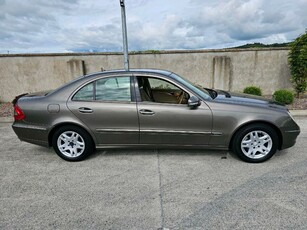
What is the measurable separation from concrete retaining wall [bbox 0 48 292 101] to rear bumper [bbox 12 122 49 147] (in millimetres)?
5241

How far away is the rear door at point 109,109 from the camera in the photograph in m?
3.33

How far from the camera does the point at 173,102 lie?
11.4 ft

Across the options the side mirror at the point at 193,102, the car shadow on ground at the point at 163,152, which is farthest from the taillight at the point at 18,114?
the side mirror at the point at 193,102

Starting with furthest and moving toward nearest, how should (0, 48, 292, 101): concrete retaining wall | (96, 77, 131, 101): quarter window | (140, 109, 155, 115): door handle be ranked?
1. (0, 48, 292, 101): concrete retaining wall
2. (96, 77, 131, 101): quarter window
3. (140, 109, 155, 115): door handle

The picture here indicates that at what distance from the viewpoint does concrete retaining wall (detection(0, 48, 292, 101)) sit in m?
8.38

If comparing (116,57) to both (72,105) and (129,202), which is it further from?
(129,202)

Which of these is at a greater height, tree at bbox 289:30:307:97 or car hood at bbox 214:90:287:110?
tree at bbox 289:30:307:97

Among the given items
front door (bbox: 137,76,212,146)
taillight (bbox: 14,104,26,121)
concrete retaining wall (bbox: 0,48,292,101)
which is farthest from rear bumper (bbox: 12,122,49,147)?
concrete retaining wall (bbox: 0,48,292,101)

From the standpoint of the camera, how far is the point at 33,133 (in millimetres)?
3500

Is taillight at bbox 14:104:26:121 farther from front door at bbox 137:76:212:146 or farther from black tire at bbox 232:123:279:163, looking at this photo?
black tire at bbox 232:123:279:163

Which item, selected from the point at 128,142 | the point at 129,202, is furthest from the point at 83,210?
the point at 128,142

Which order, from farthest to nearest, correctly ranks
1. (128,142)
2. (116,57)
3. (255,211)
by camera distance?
1. (116,57)
2. (128,142)
3. (255,211)

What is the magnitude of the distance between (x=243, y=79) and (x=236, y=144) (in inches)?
241

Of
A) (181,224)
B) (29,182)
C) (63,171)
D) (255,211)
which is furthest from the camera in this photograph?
(63,171)
